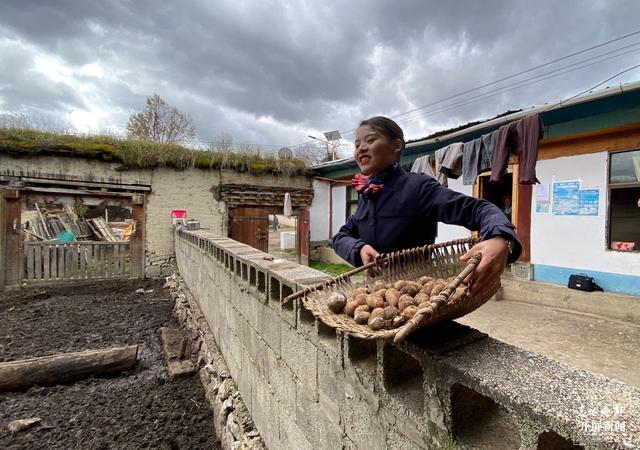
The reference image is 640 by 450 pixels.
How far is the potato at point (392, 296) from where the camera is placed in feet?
3.57

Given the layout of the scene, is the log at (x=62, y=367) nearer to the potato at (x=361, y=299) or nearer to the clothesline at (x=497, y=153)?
the potato at (x=361, y=299)

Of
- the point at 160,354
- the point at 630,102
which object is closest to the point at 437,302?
the point at 160,354

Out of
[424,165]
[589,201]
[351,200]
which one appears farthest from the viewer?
[351,200]

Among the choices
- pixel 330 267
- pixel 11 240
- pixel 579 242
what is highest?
pixel 579 242

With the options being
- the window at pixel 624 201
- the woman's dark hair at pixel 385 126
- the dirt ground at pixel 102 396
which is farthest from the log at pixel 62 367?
the window at pixel 624 201

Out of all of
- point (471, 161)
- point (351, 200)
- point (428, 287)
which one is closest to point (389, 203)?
point (428, 287)

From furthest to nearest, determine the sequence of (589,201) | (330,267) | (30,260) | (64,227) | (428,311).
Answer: (64,227) < (330,267) < (30,260) < (589,201) < (428,311)

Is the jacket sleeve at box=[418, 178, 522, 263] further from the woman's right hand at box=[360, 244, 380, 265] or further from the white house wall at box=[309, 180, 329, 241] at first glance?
the white house wall at box=[309, 180, 329, 241]

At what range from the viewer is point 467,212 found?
133 centimetres

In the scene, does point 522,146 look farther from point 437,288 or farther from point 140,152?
point 140,152

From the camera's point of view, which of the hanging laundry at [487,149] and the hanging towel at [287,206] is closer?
the hanging laundry at [487,149]

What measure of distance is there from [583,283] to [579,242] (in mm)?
730

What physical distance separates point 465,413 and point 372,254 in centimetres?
70

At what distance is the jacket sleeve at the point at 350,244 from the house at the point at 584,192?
14.1 feet
